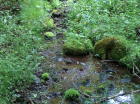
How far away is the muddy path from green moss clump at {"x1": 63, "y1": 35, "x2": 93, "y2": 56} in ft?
0.46

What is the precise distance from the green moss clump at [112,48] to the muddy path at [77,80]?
203 mm

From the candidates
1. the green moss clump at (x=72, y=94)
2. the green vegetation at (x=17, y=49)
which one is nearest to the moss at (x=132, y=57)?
the green moss clump at (x=72, y=94)

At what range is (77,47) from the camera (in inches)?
283

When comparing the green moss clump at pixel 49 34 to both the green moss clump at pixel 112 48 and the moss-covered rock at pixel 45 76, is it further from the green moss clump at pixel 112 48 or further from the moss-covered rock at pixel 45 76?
the moss-covered rock at pixel 45 76

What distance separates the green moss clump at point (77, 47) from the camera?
279 inches

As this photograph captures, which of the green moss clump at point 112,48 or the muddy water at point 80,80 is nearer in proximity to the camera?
the muddy water at point 80,80

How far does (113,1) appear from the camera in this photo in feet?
31.0

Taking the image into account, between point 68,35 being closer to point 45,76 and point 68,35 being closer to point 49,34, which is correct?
point 49,34

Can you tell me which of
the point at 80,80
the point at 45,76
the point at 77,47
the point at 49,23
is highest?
the point at 49,23

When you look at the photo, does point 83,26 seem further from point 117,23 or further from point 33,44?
point 33,44

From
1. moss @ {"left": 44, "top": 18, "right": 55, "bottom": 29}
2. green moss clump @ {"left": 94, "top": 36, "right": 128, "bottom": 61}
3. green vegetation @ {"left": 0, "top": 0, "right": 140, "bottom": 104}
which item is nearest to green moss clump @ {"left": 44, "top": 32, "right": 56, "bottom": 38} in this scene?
green vegetation @ {"left": 0, "top": 0, "right": 140, "bottom": 104}

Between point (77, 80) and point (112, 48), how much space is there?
1434 mm

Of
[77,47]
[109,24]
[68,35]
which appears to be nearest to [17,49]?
[77,47]

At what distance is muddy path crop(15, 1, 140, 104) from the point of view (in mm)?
5156
